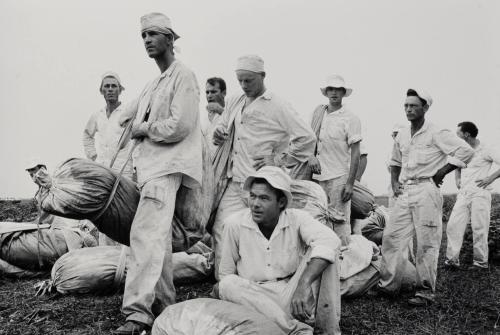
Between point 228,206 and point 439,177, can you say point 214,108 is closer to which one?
point 228,206

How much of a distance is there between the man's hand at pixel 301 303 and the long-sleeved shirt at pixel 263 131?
2146mm

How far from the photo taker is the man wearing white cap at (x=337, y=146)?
22.1 feet

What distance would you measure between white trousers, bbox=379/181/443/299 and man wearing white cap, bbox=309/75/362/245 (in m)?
1.03

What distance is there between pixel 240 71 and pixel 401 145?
6.02ft

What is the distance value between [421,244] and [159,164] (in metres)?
2.79

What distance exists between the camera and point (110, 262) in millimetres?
5082

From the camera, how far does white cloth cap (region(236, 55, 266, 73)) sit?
546 centimetres

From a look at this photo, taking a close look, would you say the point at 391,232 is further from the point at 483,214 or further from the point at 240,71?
the point at 483,214

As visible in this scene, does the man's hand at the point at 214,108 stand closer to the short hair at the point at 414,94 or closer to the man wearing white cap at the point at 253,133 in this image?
the man wearing white cap at the point at 253,133

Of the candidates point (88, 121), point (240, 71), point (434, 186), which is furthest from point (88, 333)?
point (88, 121)

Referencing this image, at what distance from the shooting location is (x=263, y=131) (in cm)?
562

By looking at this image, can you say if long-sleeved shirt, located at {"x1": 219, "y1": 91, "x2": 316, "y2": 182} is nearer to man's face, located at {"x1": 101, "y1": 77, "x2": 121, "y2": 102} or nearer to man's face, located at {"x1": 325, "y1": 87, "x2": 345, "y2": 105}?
man's face, located at {"x1": 325, "y1": 87, "x2": 345, "y2": 105}

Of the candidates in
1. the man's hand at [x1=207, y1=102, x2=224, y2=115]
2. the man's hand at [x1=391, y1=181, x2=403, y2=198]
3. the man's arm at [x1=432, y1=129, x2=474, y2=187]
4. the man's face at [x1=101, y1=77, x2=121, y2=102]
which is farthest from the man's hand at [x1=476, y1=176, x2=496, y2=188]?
the man's face at [x1=101, y1=77, x2=121, y2=102]

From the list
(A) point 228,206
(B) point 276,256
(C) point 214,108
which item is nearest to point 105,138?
(C) point 214,108
